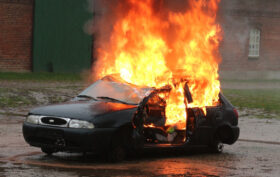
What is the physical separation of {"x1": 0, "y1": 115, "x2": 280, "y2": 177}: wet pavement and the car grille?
2.00ft

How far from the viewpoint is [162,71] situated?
42.6ft

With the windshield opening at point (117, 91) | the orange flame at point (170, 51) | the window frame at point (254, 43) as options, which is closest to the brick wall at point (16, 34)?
the window frame at point (254, 43)

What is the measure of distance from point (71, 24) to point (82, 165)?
81.6 feet

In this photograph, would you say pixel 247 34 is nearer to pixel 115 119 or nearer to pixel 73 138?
pixel 115 119

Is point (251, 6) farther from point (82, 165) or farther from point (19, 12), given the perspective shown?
point (82, 165)

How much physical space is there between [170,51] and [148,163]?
9.78 feet

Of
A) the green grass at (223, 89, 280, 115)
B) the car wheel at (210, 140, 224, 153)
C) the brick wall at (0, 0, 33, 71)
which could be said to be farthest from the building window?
the car wheel at (210, 140, 224, 153)

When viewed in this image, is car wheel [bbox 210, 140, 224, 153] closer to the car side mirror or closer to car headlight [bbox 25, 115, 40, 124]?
the car side mirror

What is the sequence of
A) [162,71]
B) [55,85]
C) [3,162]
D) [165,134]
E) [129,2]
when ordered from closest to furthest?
[3,162] → [165,134] → [162,71] → [129,2] → [55,85]

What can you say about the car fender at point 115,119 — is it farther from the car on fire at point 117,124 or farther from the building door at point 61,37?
the building door at point 61,37

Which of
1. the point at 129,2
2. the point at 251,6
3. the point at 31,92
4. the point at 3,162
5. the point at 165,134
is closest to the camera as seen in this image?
the point at 3,162

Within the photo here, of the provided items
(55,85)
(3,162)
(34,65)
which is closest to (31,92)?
(55,85)

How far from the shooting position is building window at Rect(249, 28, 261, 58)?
44.8 metres

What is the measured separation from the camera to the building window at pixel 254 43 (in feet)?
147
